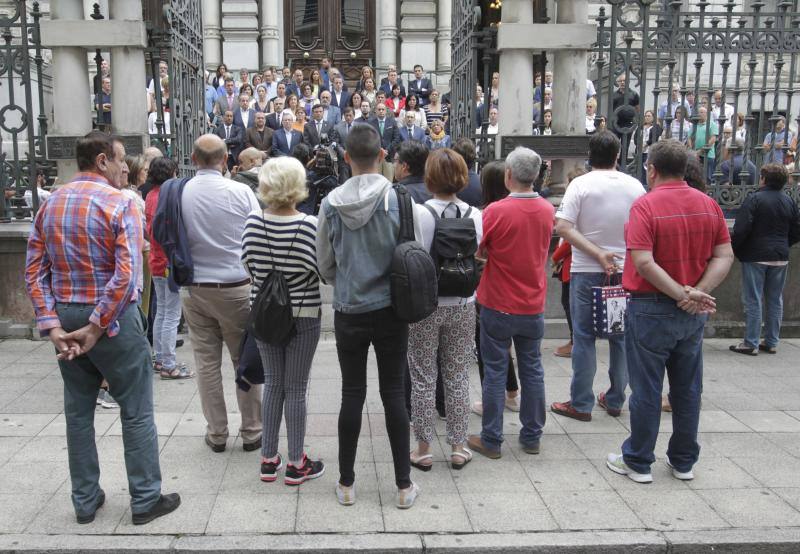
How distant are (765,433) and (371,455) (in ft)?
9.22

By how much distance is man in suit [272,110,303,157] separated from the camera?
40.5 feet

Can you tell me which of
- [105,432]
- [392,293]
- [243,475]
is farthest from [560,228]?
[105,432]

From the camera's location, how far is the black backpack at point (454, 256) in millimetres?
4527

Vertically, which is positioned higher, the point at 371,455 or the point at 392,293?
the point at 392,293

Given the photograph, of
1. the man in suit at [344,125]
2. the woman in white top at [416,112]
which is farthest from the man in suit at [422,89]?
the man in suit at [344,125]

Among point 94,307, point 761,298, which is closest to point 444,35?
point 761,298

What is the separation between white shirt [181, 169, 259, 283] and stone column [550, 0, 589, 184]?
4274 mm

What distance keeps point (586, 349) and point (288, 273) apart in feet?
7.69

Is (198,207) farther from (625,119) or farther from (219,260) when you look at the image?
(625,119)

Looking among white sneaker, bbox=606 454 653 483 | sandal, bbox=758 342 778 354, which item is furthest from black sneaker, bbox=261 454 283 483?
sandal, bbox=758 342 778 354

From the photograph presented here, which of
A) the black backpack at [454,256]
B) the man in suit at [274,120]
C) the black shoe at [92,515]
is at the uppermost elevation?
the man in suit at [274,120]

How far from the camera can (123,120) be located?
806cm

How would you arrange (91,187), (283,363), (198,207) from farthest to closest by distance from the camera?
(198,207) → (283,363) → (91,187)

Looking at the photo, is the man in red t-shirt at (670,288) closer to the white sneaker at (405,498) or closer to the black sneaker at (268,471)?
the white sneaker at (405,498)
